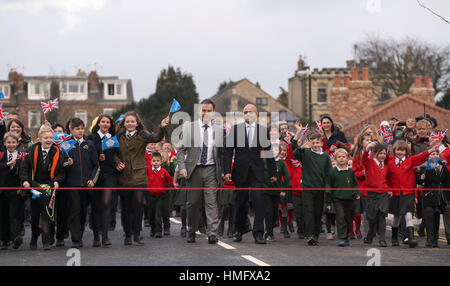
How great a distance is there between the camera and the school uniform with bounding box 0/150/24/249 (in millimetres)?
12828

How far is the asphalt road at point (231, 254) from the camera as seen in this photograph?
10539mm

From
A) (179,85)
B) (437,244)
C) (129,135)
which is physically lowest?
(437,244)

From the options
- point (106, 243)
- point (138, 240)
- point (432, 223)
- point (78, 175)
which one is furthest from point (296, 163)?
point (78, 175)

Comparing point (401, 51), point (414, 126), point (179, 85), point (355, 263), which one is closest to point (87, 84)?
point (179, 85)

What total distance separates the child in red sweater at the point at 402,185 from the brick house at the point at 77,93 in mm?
71521

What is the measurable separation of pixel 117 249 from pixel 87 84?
76497mm

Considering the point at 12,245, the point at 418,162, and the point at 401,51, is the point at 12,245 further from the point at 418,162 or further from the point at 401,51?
the point at 401,51

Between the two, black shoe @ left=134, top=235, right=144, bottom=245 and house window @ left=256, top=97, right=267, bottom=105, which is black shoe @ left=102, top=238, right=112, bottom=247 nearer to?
black shoe @ left=134, top=235, right=144, bottom=245

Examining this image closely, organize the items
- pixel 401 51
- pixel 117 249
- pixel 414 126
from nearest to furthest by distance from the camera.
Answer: pixel 117 249 < pixel 414 126 < pixel 401 51

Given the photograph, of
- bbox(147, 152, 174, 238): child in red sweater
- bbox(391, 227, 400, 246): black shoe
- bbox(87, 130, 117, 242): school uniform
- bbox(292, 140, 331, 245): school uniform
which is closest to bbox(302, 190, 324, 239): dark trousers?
bbox(292, 140, 331, 245): school uniform

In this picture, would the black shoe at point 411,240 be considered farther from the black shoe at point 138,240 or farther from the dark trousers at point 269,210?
the black shoe at point 138,240

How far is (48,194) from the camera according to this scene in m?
12.6

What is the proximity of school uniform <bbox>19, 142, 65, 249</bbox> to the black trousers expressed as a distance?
296cm
